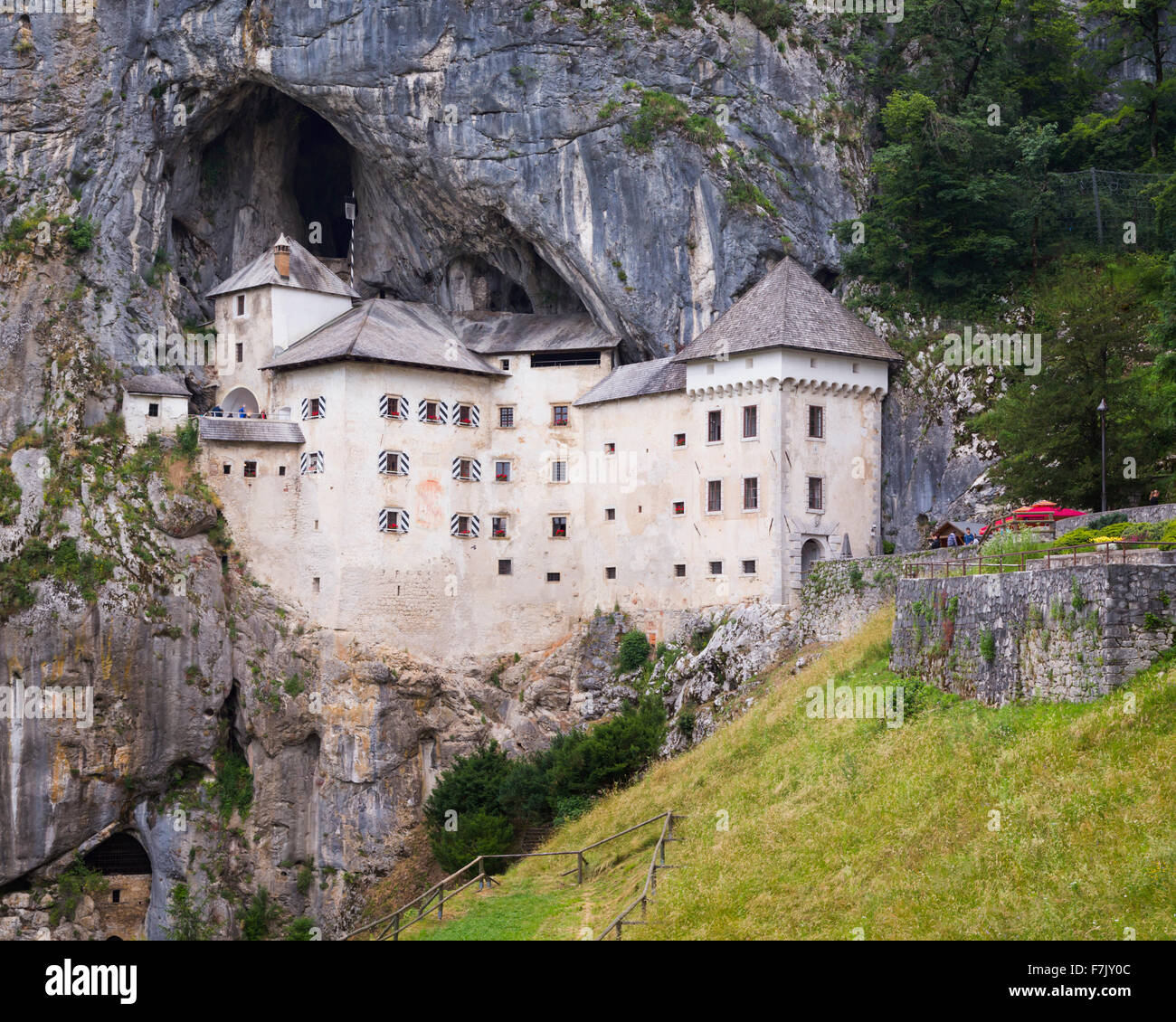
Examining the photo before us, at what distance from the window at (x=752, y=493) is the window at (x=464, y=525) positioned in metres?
11.9

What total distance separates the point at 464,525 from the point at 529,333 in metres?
8.70

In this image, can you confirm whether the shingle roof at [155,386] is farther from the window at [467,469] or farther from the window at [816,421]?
the window at [816,421]

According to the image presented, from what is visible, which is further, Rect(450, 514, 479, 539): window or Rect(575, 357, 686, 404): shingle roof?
Rect(450, 514, 479, 539): window

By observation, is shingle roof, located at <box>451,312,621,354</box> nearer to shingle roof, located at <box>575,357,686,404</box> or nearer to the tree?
shingle roof, located at <box>575,357,686,404</box>

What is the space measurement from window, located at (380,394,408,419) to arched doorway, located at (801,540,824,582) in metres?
16.7

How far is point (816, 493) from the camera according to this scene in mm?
58875

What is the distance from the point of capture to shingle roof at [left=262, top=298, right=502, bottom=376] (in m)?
64.4

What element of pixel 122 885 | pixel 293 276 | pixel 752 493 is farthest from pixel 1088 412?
pixel 122 885

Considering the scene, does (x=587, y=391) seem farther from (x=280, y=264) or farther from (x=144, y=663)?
(x=144, y=663)

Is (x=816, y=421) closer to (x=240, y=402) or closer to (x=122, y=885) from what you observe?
(x=240, y=402)

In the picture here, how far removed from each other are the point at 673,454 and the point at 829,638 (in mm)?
11189

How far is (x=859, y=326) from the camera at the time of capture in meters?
61.1

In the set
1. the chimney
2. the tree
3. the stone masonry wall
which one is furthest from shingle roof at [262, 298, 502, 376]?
the stone masonry wall

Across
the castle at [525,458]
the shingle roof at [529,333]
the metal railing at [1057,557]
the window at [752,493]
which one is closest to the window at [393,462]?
the castle at [525,458]
